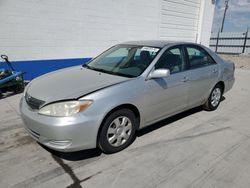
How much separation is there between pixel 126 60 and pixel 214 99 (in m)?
2.31

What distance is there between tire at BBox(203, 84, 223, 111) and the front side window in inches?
50.4

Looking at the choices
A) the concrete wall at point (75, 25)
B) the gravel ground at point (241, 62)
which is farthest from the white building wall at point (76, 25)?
the gravel ground at point (241, 62)

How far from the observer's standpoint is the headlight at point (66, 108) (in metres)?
2.59

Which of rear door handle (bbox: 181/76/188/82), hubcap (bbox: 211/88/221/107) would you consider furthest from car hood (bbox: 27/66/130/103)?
hubcap (bbox: 211/88/221/107)

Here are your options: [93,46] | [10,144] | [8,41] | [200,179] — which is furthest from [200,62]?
[8,41]

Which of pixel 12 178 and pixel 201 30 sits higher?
pixel 201 30

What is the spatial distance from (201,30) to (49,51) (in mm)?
8228

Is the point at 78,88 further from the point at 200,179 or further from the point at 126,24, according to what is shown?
the point at 126,24

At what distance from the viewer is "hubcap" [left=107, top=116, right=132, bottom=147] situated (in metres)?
2.95

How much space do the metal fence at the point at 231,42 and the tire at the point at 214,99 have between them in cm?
2008

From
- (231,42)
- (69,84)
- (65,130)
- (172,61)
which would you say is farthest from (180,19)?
(231,42)

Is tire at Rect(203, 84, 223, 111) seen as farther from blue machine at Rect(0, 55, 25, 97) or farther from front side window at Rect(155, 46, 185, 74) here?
blue machine at Rect(0, 55, 25, 97)

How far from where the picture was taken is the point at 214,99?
483cm

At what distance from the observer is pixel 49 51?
6941mm
